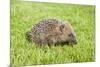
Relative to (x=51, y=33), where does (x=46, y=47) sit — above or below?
below

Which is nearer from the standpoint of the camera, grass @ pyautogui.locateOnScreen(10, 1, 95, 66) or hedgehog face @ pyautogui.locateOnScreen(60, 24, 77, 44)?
grass @ pyautogui.locateOnScreen(10, 1, 95, 66)

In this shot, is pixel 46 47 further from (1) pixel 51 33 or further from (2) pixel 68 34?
(2) pixel 68 34

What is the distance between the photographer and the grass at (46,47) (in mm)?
1830

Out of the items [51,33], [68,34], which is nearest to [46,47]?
[51,33]

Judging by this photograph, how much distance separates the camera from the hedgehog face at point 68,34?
1.99 m

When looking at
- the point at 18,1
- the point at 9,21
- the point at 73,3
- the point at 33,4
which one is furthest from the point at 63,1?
the point at 9,21

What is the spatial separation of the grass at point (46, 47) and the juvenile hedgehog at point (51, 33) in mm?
47

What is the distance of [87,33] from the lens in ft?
6.85

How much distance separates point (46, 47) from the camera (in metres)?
1.92

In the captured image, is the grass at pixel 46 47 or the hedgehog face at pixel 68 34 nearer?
the grass at pixel 46 47

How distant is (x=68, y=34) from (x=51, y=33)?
0.60ft

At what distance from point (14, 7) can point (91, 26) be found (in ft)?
2.73

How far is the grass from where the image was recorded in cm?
183

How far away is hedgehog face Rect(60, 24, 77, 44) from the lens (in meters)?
1.99
